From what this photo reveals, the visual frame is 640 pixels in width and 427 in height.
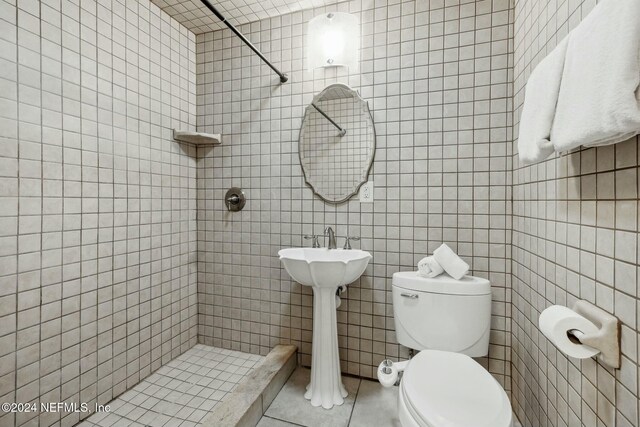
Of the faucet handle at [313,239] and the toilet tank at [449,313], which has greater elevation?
the faucet handle at [313,239]

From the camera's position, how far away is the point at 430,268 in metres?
1.53

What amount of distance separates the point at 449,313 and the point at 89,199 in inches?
73.4

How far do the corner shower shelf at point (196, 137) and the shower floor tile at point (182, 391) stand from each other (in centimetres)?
148

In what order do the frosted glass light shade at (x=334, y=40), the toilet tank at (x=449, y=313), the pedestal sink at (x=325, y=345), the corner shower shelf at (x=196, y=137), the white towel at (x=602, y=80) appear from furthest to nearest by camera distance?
the corner shower shelf at (x=196, y=137), the frosted glass light shade at (x=334, y=40), the pedestal sink at (x=325, y=345), the toilet tank at (x=449, y=313), the white towel at (x=602, y=80)

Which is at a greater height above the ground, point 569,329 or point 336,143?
point 336,143

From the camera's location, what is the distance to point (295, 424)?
4.92ft

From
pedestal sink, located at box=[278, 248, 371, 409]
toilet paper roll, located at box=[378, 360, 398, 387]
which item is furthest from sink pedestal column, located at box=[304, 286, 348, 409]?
toilet paper roll, located at box=[378, 360, 398, 387]

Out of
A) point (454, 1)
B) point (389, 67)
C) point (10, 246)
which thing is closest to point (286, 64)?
point (389, 67)

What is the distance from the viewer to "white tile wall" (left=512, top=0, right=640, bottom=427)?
0.75 meters

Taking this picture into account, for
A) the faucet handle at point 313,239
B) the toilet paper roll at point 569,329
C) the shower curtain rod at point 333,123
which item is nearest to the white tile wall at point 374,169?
the faucet handle at point 313,239

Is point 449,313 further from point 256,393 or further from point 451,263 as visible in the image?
point 256,393

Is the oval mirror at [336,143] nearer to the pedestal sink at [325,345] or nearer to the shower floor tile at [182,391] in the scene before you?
the pedestal sink at [325,345]

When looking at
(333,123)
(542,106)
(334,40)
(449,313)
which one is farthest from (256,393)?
(334,40)

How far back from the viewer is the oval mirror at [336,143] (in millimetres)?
1821
